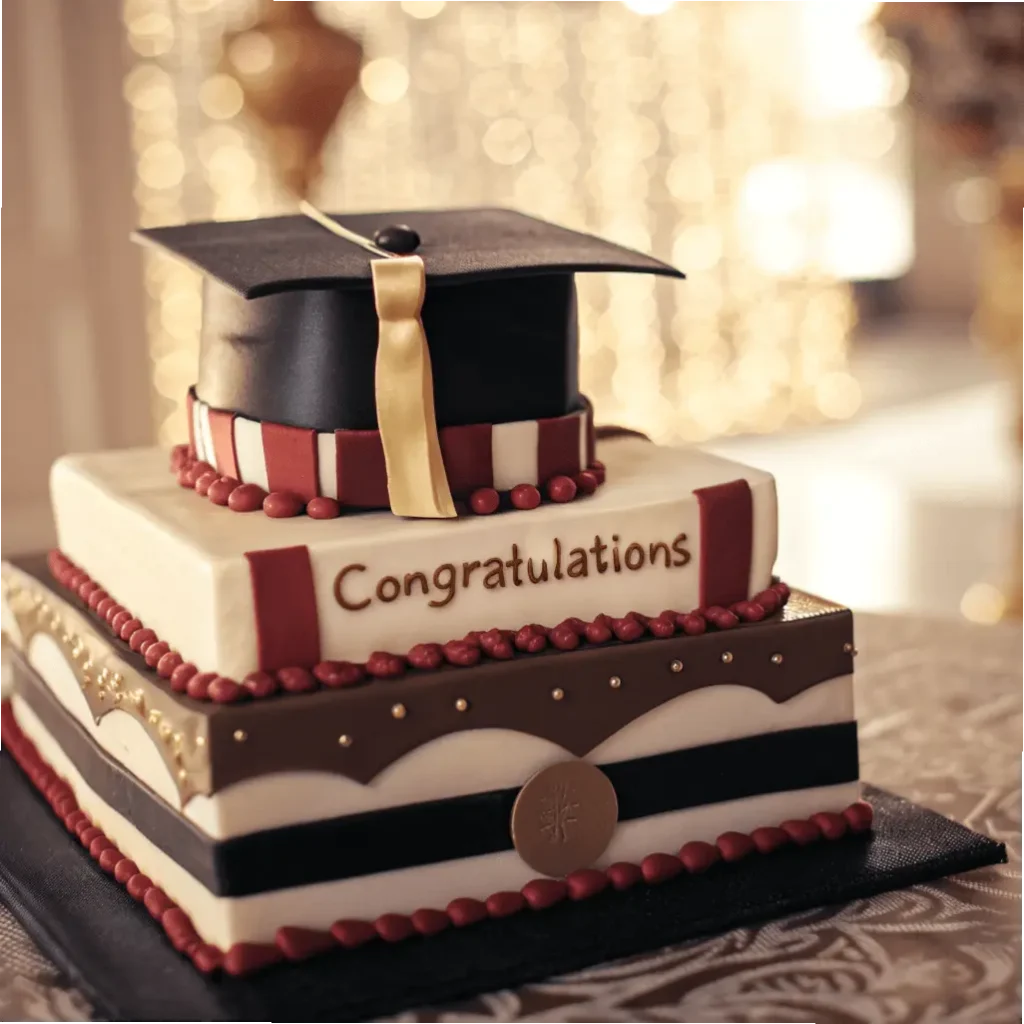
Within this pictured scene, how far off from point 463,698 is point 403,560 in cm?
13

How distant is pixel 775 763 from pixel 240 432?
2.03 ft

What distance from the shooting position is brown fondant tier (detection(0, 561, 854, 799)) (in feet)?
4.20

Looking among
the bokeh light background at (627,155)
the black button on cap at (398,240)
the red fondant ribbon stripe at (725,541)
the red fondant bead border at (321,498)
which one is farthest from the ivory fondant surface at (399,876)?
the bokeh light background at (627,155)

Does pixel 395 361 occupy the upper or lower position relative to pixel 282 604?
upper

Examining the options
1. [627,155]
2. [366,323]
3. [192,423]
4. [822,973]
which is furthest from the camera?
[627,155]

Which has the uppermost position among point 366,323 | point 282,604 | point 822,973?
point 366,323

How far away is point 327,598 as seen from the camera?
1330mm

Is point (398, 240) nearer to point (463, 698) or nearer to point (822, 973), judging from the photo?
point (463, 698)

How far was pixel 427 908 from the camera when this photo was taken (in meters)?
1.38

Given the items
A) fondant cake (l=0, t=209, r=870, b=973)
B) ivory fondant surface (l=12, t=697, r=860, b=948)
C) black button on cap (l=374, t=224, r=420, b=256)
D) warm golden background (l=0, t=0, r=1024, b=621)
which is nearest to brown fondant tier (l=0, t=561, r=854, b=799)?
fondant cake (l=0, t=209, r=870, b=973)

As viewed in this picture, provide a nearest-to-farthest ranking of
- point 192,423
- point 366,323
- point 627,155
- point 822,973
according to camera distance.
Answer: point 822,973
point 366,323
point 192,423
point 627,155

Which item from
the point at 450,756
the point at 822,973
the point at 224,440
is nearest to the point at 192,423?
the point at 224,440

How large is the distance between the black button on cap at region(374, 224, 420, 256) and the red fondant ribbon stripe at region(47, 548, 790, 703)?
1.03ft

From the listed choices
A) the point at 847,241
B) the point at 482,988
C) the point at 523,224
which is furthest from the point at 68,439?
the point at 847,241
